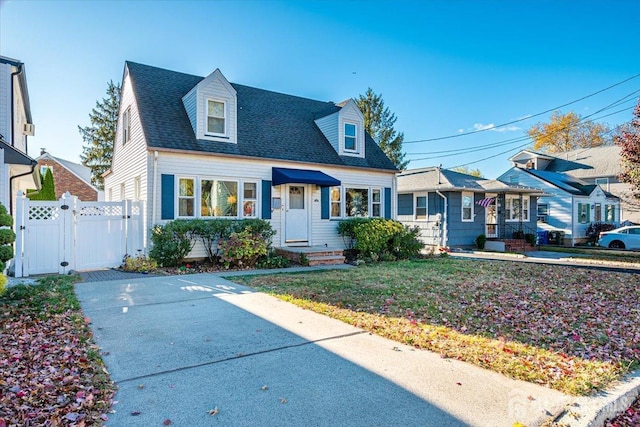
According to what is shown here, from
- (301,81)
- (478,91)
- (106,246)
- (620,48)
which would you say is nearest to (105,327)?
(106,246)

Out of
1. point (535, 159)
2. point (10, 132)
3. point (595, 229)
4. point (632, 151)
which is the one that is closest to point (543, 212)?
point (595, 229)

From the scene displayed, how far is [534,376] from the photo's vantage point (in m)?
3.46

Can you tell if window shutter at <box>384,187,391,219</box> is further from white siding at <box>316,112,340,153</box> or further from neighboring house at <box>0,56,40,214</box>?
neighboring house at <box>0,56,40,214</box>

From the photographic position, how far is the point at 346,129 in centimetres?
1505

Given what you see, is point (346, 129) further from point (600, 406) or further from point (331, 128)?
point (600, 406)

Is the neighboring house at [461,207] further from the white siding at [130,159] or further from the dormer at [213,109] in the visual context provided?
the white siding at [130,159]

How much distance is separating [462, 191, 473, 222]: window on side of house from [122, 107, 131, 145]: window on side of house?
15340 millimetres

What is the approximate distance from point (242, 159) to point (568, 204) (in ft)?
71.9

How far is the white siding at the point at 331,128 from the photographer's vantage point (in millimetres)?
14758

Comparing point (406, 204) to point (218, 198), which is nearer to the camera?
point (218, 198)

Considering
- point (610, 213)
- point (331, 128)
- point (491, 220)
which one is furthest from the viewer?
point (610, 213)

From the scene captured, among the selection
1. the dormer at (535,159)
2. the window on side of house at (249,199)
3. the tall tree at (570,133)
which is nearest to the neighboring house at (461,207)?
the window on side of house at (249,199)

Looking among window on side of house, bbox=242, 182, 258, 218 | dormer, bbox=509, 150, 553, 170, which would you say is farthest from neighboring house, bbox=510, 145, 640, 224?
window on side of house, bbox=242, 182, 258, 218

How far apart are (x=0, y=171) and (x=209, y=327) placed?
7242 mm
